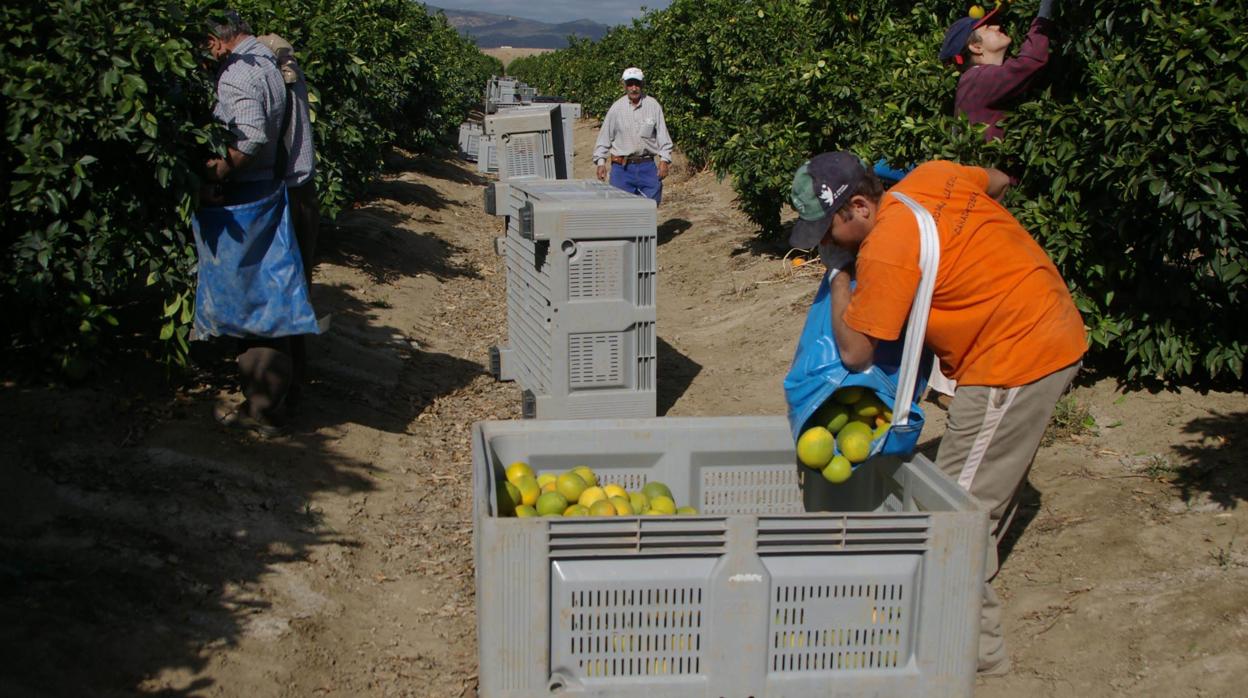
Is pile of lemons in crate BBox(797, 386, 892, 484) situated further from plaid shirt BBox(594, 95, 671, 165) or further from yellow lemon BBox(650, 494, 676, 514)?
plaid shirt BBox(594, 95, 671, 165)

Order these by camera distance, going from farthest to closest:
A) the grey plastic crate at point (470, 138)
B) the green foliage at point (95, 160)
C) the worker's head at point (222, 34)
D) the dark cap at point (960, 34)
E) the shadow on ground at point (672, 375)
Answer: the grey plastic crate at point (470, 138)
the shadow on ground at point (672, 375)
the dark cap at point (960, 34)
the worker's head at point (222, 34)
the green foliage at point (95, 160)

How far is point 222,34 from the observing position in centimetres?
581

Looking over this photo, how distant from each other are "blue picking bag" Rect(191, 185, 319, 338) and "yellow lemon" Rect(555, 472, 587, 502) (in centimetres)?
230

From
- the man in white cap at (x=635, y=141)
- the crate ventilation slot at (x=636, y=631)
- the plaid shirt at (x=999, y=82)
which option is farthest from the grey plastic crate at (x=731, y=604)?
the man in white cap at (x=635, y=141)

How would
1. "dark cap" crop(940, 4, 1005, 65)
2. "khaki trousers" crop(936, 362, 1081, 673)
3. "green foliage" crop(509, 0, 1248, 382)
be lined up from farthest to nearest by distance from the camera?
"dark cap" crop(940, 4, 1005, 65)
"green foliage" crop(509, 0, 1248, 382)
"khaki trousers" crop(936, 362, 1081, 673)

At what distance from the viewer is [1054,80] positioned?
651cm

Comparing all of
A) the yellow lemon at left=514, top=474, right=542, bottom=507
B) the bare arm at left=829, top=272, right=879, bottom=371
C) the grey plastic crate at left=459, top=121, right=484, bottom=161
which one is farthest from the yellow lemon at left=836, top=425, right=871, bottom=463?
the grey plastic crate at left=459, top=121, right=484, bottom=161

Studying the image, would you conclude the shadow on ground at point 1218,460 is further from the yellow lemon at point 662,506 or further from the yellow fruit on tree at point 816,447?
the yellow lemon at point 662,506

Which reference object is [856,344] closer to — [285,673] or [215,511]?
[285,673]

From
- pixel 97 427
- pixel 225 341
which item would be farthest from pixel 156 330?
pixel 97 427

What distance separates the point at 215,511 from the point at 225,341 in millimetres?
2029

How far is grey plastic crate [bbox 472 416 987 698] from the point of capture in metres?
3.06

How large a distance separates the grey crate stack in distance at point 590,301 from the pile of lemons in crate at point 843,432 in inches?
104

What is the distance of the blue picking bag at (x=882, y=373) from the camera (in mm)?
3627
